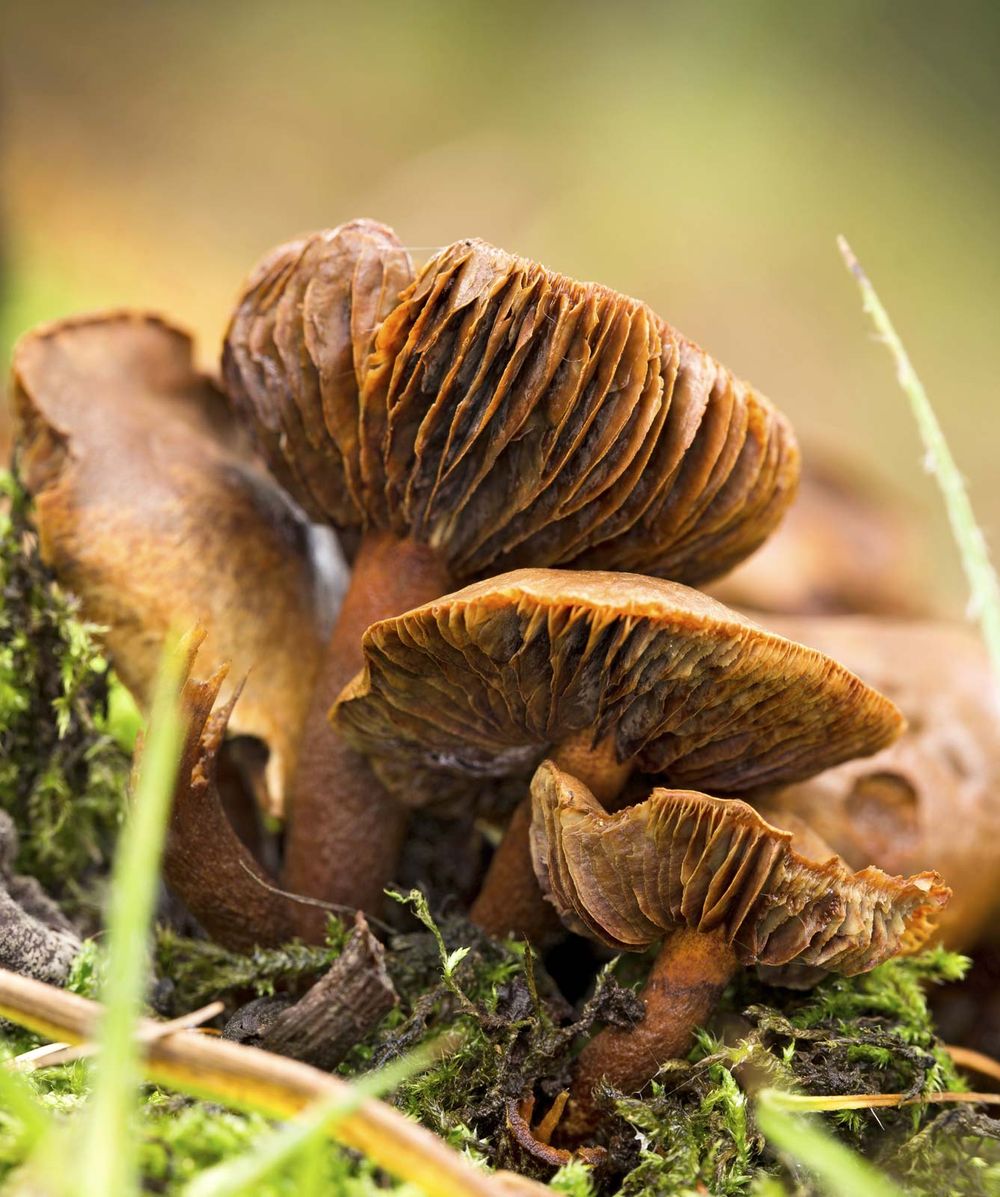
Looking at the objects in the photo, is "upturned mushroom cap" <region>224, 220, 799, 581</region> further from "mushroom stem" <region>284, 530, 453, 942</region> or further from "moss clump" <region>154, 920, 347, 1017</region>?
"moss clump" <region>154, 920, 347, 1017</region>

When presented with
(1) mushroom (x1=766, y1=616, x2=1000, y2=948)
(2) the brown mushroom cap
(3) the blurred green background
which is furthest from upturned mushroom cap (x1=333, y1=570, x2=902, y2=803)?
(3) the blurred green background

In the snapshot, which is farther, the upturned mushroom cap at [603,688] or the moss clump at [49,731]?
the moss clump at [49,731]

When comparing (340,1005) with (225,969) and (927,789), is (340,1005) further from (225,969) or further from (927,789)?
(927,789)

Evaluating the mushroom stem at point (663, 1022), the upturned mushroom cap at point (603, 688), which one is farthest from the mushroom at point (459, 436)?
the mushroom stem at point (663, 1022)

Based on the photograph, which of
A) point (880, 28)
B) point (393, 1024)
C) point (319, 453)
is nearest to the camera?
point (393, 1024)

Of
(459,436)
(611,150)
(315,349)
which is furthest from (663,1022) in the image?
(611,150)

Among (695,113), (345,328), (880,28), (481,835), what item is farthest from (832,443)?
(345,328)

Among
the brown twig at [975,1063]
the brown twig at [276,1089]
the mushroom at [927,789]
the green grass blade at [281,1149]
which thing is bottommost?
the brown twig at [975,1063]

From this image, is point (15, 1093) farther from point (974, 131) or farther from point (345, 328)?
point (974, 131)

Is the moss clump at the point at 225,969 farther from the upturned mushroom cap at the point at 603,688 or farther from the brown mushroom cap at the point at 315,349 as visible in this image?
the brown mushroom cap at the point at 315,349
